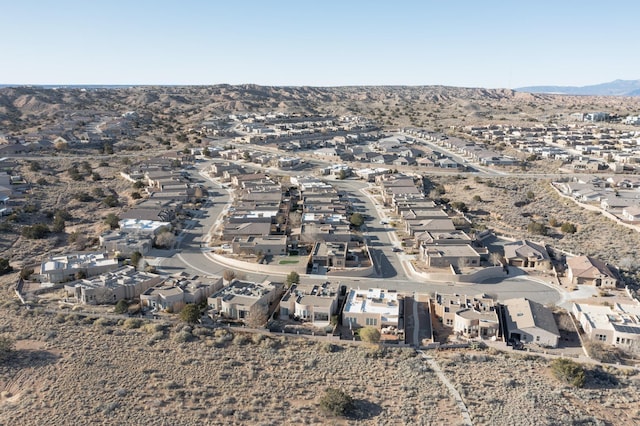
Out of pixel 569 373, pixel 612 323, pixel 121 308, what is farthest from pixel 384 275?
pixel 121 308

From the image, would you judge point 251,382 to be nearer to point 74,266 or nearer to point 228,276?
point 228,276

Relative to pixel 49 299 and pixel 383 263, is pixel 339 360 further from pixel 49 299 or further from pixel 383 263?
pixel 49 299

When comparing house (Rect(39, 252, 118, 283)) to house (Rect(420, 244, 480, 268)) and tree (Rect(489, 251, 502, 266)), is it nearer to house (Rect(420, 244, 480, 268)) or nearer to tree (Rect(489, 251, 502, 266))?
house (Rect(420, 244, 480, 268))

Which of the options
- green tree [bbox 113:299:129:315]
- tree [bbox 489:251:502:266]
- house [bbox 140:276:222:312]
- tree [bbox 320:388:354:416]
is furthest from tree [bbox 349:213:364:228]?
tree [bbox 320:388:354:416]

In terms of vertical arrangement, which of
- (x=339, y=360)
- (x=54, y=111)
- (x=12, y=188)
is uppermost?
(x=54, y=111)

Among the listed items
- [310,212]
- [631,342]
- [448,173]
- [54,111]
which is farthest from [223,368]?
[54,111]
